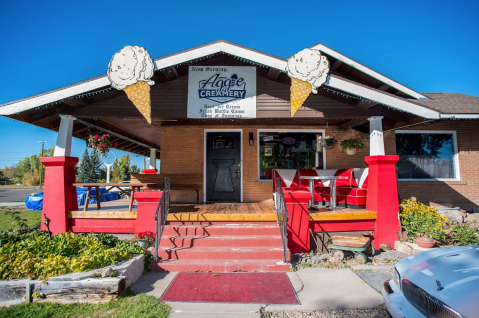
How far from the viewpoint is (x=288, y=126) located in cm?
830

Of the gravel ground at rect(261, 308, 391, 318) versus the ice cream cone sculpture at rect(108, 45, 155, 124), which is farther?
the ice cream cone sculpture at rect(108, 45, 155, 124)

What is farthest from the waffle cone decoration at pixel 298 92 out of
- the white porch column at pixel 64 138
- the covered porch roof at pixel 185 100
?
the white porch column at pixel 64 138

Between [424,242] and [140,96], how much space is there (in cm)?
632

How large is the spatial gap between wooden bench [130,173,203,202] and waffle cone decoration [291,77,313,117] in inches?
130

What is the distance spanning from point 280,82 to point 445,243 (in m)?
4.89

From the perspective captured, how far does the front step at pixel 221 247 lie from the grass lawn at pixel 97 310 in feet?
3.91

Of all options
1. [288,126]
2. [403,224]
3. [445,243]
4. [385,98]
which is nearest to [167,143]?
[288,126]

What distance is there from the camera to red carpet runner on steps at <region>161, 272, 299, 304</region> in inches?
137

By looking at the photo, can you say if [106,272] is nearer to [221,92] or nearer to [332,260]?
[332,260]

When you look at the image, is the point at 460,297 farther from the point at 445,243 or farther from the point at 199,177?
the point at 199,177

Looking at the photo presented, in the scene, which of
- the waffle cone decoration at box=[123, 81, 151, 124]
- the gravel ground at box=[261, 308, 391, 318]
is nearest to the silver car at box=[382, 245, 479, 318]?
the gravel ground at box=[261, 308, 391, 318]

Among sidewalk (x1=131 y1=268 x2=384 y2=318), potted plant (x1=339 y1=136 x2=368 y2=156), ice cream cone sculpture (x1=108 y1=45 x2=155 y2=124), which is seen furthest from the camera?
potted plant (x1=339 y1=136 x2=368 y2=156)

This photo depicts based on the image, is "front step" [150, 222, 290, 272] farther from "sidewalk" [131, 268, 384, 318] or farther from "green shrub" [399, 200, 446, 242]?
"green shrub" [399, 200, 446, 242]

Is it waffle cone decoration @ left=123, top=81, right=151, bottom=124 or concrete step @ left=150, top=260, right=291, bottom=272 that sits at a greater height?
waffle cone decoration @ left=123, top=81, right=151, bottom=124
